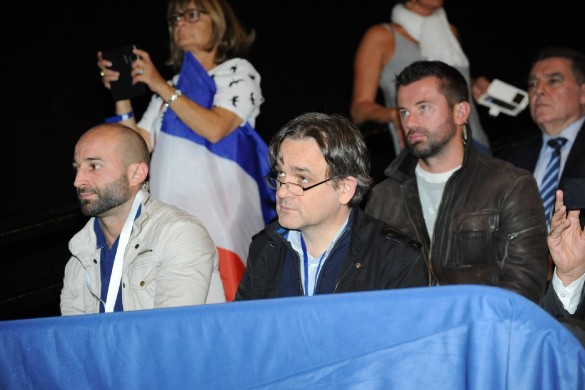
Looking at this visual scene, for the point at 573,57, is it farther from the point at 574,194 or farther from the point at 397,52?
the point at 574,194

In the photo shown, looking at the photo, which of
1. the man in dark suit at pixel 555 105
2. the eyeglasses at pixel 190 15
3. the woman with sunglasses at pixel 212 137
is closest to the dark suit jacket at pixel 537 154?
the man in dark suit at pixel 555 105

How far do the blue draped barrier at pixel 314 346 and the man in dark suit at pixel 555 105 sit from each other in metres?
2.24

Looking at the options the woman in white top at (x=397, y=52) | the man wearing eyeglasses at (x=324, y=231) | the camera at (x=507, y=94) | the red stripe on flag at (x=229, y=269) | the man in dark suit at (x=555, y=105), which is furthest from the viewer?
the camera at (x=507, y=94)

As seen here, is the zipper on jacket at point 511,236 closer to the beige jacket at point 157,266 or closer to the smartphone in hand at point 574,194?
the smartphone in hand at point 574,194

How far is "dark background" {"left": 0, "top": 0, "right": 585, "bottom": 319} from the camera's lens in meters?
5.01

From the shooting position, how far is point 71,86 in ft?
17.0

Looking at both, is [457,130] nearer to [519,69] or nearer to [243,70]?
[243,70]

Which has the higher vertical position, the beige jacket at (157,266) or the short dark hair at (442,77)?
the short dark hair at (442,77)

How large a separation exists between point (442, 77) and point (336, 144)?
99cm

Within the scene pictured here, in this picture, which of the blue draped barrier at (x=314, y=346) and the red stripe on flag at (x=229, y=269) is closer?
the blue draped barrier at (x=314, y=346)

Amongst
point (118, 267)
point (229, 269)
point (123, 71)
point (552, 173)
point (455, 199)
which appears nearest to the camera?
point (118, 267)

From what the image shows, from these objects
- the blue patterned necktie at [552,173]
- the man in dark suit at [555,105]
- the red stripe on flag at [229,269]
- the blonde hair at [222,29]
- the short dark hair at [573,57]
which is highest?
the blonde hair at [222,29]

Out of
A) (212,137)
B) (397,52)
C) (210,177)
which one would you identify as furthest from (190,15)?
(397,52)

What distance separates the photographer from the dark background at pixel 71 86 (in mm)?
5008
